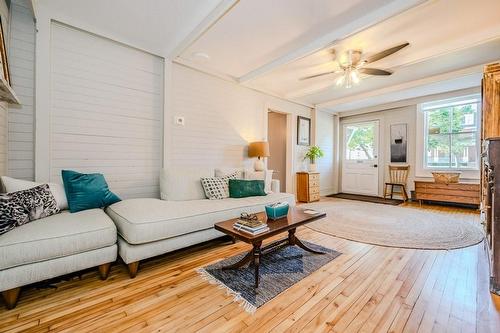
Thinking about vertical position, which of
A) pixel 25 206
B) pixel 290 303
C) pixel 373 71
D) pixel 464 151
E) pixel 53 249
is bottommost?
pixel 290 303

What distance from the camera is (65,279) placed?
1775mm

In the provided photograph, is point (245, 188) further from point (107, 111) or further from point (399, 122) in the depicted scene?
point (399, 122)

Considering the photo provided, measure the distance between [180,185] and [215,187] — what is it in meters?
0.45

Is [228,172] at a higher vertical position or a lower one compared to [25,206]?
higher

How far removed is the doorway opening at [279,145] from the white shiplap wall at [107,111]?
3213 mm

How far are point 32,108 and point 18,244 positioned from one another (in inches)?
66.4

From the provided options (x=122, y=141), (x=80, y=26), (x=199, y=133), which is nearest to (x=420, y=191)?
(x=199, y=133)

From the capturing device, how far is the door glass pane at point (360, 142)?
602cm

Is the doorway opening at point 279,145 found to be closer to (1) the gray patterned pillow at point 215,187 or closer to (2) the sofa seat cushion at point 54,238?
(1) the gray patterned pillow at point 215,187

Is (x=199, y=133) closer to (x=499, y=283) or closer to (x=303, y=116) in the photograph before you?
(x=303, y=116)

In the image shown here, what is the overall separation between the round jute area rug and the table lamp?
4.93 feet

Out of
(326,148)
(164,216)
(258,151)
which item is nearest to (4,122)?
(164,216)

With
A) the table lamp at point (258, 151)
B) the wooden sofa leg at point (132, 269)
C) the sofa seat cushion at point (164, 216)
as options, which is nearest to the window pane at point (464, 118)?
the table lamp at point (258, 151)

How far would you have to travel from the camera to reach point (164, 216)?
1983 millimetres
